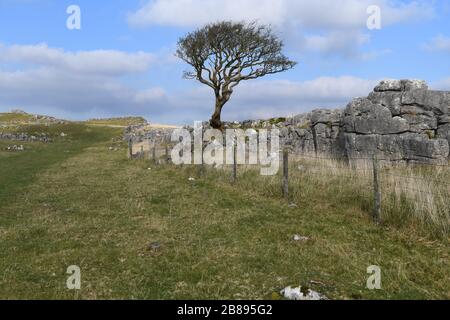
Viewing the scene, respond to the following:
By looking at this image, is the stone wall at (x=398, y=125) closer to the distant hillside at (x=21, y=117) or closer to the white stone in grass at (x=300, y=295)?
the white stone in grass at (x=300, y=295)

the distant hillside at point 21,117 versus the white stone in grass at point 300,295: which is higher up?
the distant hillside at point 21,117

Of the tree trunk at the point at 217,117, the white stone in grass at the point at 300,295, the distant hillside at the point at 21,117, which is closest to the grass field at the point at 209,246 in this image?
the white stone in grass at the point at 300,295

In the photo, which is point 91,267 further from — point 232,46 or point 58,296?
point 232,46

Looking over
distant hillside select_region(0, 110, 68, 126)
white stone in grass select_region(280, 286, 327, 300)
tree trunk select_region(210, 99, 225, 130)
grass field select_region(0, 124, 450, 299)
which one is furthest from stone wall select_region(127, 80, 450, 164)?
distant hillside select_region(0, 110, 68, 126)

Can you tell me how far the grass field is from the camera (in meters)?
8.05

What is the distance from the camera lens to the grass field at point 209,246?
317 inches

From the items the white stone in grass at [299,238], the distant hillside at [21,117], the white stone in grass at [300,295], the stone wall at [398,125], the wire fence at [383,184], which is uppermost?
the distant hillside at [21,117]

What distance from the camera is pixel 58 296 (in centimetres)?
761

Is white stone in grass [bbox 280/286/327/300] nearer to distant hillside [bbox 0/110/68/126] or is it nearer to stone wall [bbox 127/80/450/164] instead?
stone wall [bbox 127/80/450/164]

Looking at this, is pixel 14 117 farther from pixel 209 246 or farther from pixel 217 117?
pixel 209 246
